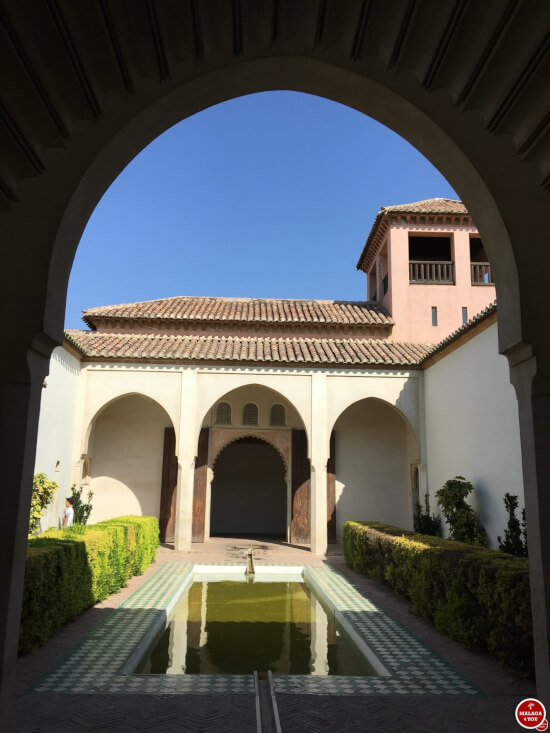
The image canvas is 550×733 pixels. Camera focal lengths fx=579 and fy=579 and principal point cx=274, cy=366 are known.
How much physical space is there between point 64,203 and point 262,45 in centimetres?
140

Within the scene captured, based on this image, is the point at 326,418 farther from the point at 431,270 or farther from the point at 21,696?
the point at 21,696

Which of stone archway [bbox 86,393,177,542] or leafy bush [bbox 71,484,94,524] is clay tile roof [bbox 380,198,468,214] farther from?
leafy bush [bbox 71,484,94,524]

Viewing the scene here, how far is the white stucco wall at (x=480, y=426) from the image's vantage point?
10594mm

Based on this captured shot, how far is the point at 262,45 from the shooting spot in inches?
126

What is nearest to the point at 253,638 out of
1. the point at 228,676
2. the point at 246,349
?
the point at 228,676

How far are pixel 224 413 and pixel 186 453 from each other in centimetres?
256

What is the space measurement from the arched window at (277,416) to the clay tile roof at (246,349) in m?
2.05

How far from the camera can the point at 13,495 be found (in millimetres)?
2969

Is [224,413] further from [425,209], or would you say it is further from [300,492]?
[425,209]

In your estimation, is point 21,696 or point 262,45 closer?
point 262,45

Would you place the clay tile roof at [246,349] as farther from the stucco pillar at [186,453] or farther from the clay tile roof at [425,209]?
the clay tile roof at [425,209]

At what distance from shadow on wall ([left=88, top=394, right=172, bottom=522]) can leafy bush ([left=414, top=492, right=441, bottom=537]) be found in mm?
7647

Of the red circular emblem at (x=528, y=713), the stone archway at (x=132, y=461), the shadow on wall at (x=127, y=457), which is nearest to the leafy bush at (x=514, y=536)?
the red circular emblem at (x=528, y=713)

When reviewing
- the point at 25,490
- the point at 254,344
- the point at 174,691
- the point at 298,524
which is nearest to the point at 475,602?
the point at 174,691
